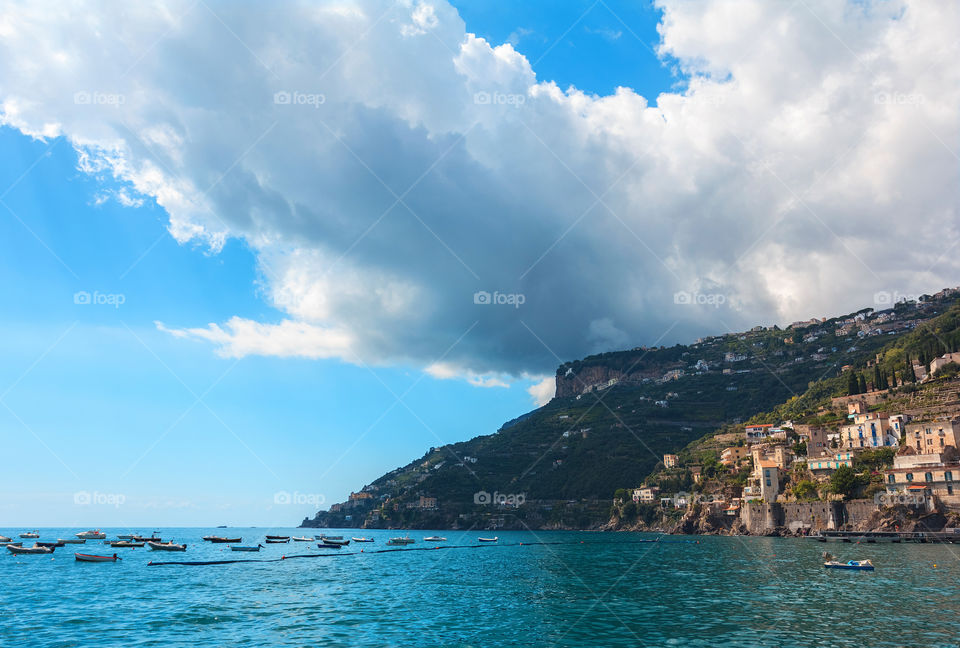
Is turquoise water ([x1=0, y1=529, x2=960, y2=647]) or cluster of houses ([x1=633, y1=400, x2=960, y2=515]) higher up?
cluster of houses ([x1=633, y1=400, x2=960, y2=515])

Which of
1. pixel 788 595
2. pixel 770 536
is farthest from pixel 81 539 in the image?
pixel 788 595

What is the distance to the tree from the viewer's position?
11475 cm

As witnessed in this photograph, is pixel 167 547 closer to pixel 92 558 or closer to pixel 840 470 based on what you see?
pixel 92 558

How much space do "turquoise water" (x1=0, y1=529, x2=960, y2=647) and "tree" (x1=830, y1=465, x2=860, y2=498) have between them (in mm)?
38492

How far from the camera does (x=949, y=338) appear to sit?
16275 cm

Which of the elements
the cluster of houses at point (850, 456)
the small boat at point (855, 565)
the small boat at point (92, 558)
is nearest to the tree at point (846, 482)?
the cluster of houses at point (850, 456)

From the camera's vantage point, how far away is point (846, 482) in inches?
4520

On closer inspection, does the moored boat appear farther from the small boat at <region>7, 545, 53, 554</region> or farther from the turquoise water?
the small boat at <region>7, 545, 53, 554</region>

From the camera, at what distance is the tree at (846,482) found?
376 feet
